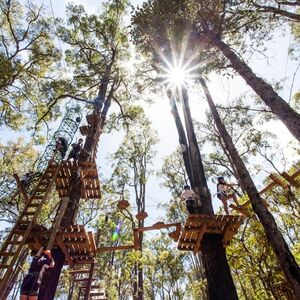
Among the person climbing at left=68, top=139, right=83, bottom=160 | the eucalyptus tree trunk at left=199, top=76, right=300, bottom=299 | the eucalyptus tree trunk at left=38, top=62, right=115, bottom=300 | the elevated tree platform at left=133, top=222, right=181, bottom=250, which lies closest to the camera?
the eucalyptus tree trunk at left=199, top=76, right=300, bottom=299

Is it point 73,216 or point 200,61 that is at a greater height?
point 200,61

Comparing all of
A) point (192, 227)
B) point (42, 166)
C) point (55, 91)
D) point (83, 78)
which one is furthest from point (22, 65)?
point (192, 227)

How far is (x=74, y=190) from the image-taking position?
27.9ft

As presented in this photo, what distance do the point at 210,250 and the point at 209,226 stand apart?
53 cm

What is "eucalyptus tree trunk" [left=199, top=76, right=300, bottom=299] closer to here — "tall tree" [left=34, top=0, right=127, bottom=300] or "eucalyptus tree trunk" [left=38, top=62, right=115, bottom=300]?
"eucalyptus tree trunk" [left=38, top=62, right=115, bottom=300]

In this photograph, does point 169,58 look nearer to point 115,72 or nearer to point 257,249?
point 115,72

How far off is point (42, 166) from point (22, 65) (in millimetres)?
8885

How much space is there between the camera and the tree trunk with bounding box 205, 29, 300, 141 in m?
6.27

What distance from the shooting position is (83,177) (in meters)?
8.59

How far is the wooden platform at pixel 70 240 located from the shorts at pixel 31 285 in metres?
1.02

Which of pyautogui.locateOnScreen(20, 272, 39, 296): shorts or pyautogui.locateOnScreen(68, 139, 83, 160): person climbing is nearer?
pyautogui.locateOnScreen(20, 272, 39, 296): shorts

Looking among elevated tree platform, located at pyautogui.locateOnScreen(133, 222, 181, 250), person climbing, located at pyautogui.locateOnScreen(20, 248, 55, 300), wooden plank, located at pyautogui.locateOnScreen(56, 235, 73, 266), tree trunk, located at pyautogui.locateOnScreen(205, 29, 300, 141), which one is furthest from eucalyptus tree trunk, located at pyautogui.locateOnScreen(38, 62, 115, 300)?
tree trunk, located at pyautogui.locateOnScreen(205, 29, 300, 141)

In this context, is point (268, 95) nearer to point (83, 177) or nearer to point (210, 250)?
point (210, 250)

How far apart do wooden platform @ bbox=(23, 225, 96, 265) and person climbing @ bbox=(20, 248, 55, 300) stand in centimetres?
66
